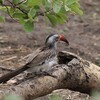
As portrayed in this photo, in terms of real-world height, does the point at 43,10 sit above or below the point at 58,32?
above

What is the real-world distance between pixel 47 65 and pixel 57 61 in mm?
241

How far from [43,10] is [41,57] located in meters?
0.73

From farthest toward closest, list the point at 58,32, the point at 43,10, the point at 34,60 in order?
1. the point at 58,32
2. the point at 34,60
3. the point at 43,10

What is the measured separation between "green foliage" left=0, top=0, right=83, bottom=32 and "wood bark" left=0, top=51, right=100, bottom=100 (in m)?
0.56

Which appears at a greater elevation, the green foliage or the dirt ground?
the green foliage

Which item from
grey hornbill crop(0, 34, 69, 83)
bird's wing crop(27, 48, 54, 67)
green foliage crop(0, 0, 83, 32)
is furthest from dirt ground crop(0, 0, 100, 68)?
green foliage crop(0, 0, 83, 32)

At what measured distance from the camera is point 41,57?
5227 millimetres

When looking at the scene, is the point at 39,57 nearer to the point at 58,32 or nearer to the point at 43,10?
the point at 43,10

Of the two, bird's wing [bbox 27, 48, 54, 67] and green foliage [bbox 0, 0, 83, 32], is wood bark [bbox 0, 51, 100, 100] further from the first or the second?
green foliage [bbox 0, 0, 83, 32]

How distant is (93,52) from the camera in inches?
341

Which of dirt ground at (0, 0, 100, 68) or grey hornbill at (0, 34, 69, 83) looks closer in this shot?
grey hornbill at (0, 34, 69, 83)

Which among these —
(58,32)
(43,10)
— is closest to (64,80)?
(43,10)

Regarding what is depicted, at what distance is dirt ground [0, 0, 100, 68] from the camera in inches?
322

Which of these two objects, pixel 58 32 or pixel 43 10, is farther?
pixel 58 32
